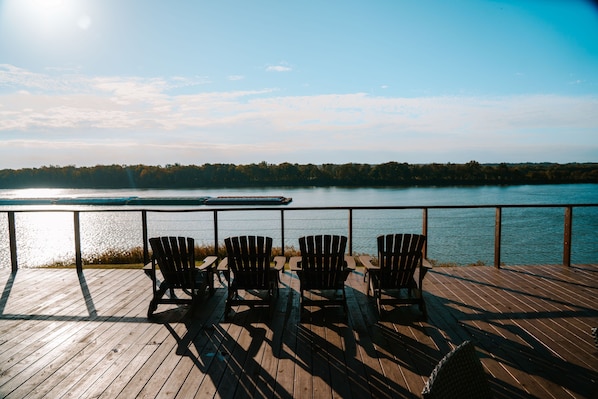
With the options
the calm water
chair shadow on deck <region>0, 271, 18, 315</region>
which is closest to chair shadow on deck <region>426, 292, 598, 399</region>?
the calm water

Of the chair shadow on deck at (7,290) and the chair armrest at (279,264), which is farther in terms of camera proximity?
the chair shadow on deck at (7,290)

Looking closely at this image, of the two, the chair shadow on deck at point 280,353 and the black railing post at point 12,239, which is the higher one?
the black railing post at point 12,239

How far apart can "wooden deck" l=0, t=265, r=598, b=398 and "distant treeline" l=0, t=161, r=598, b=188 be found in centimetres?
2999

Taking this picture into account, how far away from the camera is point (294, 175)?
121ft

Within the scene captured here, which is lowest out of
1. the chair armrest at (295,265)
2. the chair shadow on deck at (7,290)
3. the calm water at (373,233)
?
the calm water at (373,233)

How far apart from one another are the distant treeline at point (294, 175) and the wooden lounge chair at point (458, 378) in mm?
32944

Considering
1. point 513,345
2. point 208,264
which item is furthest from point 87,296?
point 513,345

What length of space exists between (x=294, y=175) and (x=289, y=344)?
110 ft

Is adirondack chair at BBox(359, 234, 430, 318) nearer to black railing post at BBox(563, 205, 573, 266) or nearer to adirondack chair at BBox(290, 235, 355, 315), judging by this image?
adirondack chair at BBox(290, 235, 355, 315)

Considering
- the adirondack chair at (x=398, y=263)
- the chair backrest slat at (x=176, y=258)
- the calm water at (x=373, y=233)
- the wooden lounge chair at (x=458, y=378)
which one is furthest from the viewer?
the calm water at (x=373, y=233)

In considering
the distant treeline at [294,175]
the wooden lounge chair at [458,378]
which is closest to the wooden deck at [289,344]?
the wooden lounge chair at [458,378]

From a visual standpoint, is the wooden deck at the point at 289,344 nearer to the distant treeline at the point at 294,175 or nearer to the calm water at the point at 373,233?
the calm water at the point at 373,233

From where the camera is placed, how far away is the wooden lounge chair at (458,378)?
47.6 inches

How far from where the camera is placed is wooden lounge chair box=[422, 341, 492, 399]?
1.21m
